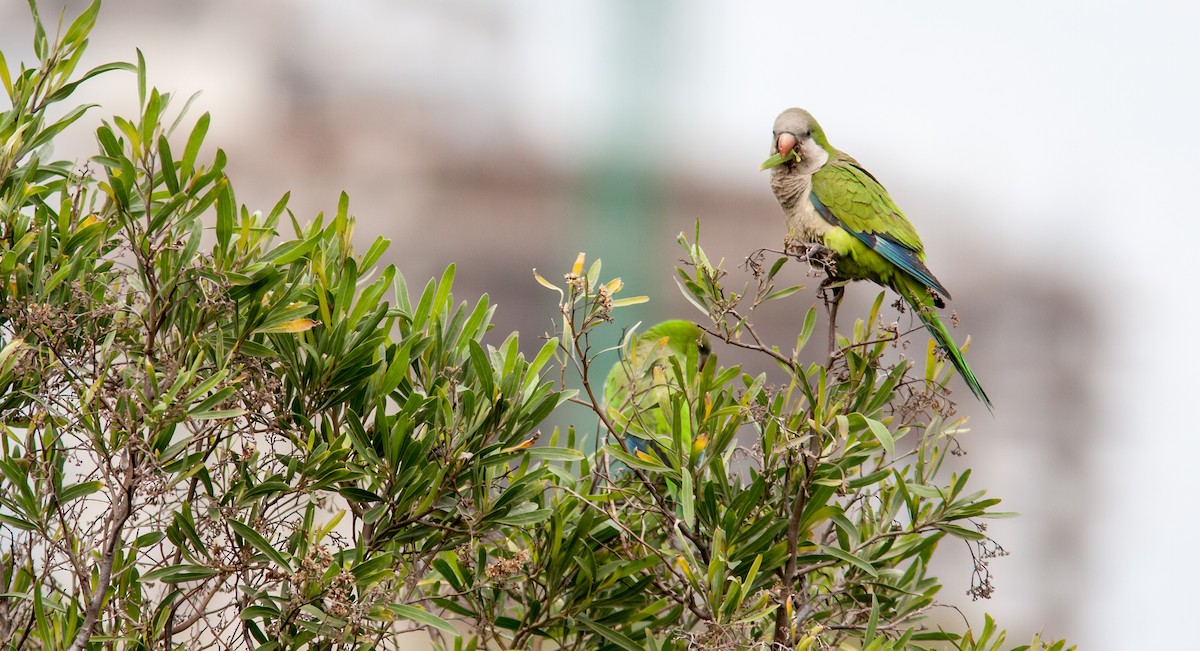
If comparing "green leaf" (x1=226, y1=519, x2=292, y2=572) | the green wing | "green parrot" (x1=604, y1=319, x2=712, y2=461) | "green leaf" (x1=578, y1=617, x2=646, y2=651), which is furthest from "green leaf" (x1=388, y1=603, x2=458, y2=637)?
the green wing

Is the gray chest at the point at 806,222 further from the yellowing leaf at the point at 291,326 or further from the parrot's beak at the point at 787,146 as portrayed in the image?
the yellowing leaf at the point at 291,326

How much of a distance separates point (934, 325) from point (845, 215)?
432mm

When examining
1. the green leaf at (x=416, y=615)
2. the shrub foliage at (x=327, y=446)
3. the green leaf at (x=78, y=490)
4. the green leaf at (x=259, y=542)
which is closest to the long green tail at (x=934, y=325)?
the shrub foliage at (x=327, y=446)

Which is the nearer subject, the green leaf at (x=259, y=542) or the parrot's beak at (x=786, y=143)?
the green leaf at (x=259, y=542)

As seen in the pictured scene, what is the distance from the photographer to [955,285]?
348 inches

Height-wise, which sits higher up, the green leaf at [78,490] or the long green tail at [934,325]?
the long green tail at [934,325]

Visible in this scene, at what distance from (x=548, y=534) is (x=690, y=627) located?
341mm

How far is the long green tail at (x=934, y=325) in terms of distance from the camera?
2266 mm

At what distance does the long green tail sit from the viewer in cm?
227

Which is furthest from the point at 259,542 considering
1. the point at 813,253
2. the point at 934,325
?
the point at 934,325

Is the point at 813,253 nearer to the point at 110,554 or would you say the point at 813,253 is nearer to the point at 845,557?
the point at 845,557

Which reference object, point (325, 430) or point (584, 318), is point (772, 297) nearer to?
point (584, 318)

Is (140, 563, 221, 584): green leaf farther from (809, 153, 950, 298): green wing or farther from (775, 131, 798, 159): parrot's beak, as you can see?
(775, 131, 798, 159): parrot's beak

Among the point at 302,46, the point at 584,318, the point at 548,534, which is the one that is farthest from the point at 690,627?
the point at 302,46
